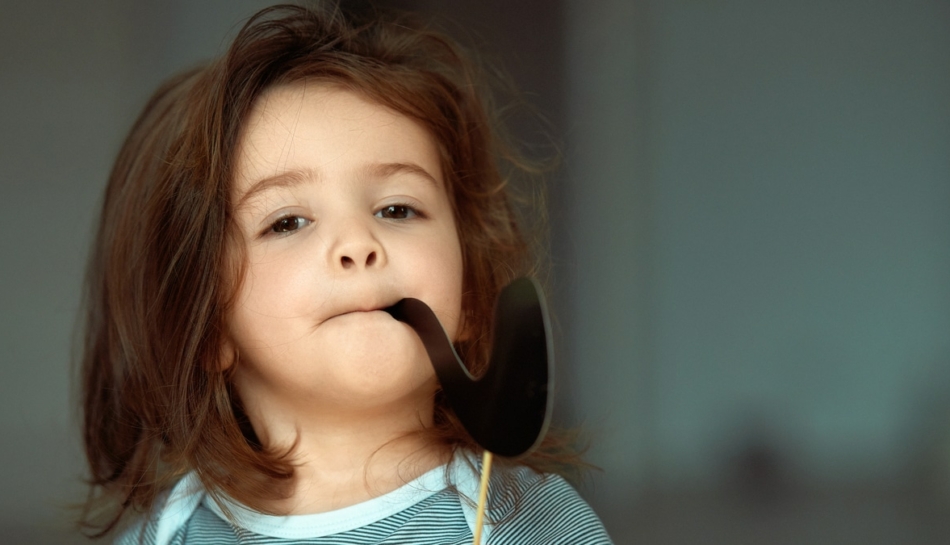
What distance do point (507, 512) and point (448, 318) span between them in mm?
136

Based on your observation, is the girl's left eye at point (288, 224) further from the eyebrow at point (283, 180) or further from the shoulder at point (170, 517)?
the shoulder at point (170, 517)

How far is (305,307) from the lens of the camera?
63 cm

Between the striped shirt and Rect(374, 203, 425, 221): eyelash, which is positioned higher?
Rect(374, 203, 425, 221): eyelash

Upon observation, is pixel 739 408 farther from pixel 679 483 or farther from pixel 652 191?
→ pixel 652 191

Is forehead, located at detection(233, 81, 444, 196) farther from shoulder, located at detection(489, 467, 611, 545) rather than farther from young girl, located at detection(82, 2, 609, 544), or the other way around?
shoulder, located at detection(489, 467, 611, 545)

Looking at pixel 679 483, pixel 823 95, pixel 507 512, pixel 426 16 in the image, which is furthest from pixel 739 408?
pixel 507 512

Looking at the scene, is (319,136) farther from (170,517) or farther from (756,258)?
(756,258)

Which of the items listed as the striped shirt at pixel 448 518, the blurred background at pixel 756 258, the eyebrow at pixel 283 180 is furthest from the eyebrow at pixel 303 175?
the blurred background at pixel 756 258

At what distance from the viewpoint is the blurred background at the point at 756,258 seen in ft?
4.60

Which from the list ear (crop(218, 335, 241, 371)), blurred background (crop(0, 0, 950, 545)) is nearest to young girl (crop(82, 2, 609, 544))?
ear (crop(218, 335, 241, 371))

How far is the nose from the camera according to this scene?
624mm

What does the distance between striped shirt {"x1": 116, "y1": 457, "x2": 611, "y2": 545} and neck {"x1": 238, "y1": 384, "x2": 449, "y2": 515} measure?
11 mm

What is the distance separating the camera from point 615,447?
4.67 ft

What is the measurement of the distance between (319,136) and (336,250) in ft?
0.29
